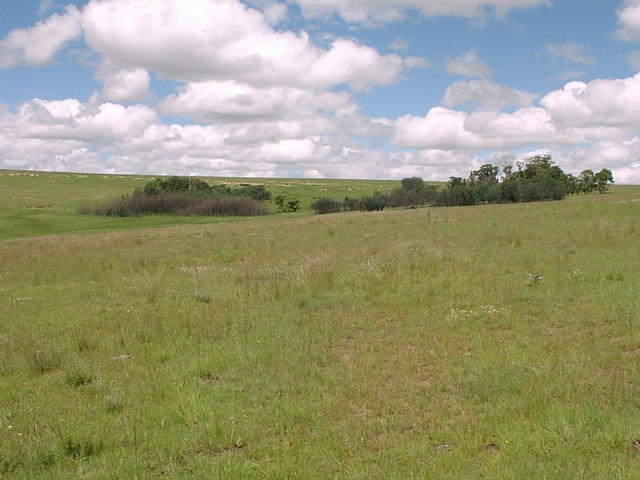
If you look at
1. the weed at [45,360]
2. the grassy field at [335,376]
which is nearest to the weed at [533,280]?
the grassy field at [335,376]

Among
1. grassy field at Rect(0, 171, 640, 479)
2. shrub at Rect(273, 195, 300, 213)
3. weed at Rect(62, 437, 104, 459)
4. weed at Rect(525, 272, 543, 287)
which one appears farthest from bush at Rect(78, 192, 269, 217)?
weed at Rect(62, 437, 104, 459)

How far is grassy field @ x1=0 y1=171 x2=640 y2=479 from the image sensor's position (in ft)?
16.1

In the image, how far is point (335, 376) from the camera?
278 inches

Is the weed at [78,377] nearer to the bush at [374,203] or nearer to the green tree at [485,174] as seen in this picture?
the bush at [374,203]

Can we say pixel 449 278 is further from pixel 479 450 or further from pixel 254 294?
pixel 479 450

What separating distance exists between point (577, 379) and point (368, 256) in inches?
458

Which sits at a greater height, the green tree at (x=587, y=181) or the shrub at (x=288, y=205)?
the green tree at (x=587, y=181)

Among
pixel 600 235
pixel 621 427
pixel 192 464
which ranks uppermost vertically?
pixel 600 235

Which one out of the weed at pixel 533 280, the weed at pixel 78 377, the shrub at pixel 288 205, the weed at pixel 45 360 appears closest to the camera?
the weed at pixel 78 377

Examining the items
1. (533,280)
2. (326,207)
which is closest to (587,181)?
(326,207)

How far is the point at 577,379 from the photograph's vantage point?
6.34 m

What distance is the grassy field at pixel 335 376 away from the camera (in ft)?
16.1

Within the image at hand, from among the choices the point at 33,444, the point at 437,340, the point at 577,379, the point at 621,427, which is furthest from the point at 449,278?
the point at 33,444

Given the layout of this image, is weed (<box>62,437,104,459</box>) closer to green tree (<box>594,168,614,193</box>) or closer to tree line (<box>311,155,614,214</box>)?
tree line (<box>311,155,614,214</box>)
